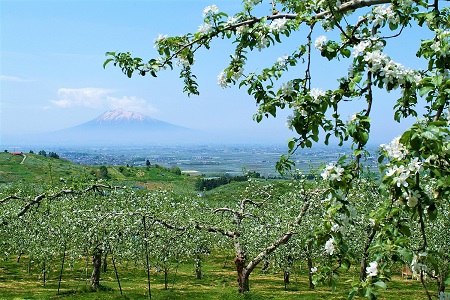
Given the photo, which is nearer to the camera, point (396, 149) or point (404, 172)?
point (404, 172)

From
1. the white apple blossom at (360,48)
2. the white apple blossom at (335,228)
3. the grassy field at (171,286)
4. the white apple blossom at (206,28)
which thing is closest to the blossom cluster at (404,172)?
the white apple blossom at (335,228)

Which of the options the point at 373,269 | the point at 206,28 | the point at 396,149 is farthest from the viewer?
the point at 206,28

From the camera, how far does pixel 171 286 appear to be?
97.1ft

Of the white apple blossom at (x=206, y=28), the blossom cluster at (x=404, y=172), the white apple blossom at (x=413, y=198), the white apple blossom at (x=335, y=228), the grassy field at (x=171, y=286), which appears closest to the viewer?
the blossom cluster at (x=404, y=172)

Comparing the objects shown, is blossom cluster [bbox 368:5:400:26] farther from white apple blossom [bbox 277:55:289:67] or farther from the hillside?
the hillside

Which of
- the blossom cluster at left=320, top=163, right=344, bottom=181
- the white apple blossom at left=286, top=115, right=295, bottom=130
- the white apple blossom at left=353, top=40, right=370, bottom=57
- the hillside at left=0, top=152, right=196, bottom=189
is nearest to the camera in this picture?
the blossom cluster at left=320, top=163, right=344, bottom=181

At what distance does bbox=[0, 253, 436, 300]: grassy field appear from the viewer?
22808 mm

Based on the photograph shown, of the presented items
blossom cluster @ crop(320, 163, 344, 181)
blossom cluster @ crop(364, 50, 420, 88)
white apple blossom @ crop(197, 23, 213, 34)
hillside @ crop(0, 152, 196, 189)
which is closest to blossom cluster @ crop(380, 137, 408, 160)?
blossom cluster @ crop(320, 163, 344, 181)

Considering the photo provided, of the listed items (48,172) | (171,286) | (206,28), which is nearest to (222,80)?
(206,28)

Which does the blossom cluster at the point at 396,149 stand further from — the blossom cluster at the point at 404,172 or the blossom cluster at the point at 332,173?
the blossom cluster at the point at 332,173

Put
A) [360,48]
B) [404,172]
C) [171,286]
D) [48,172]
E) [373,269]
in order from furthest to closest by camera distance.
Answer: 1. [48,172]
2. [171,286]
3. [360,48]
4. [373,269]
5. [404,172]

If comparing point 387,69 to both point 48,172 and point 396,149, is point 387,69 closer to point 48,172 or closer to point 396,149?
point 396,149

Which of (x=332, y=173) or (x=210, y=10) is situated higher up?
(x=210, y=10)

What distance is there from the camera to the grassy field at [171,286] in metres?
22.8
